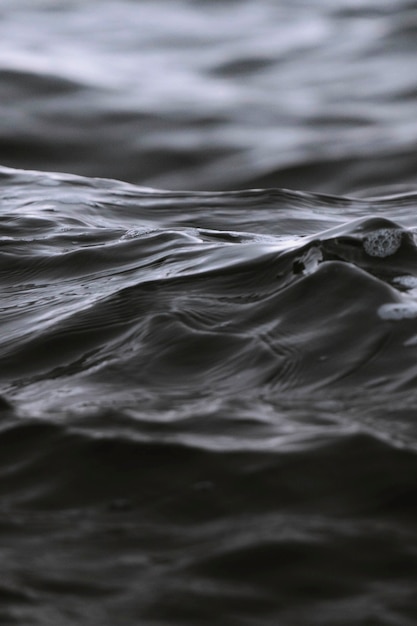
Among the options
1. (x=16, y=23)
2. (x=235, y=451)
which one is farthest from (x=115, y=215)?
(x=16, y=23)

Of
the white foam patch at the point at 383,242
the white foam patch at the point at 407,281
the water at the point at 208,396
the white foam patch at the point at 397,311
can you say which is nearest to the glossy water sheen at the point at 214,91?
the water at the point at 208,396

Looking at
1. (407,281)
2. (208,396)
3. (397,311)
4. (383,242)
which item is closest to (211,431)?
(208,396)

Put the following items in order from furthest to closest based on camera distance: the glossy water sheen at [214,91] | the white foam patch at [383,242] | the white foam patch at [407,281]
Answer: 1. the glossy water sheen at [214,91]
2. the white foam patch at [383,242]
3. the white foam patch at [407,281]

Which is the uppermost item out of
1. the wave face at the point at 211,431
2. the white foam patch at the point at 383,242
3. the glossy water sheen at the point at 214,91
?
the glossy water sheen at the point at 214,91

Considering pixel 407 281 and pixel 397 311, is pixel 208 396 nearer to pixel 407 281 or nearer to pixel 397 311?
pixel 397 311

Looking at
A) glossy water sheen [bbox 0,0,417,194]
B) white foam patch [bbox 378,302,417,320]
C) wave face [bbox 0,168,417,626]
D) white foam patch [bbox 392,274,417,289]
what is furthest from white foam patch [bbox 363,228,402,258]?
glossy water sheen [bbox 0,0,417,194]

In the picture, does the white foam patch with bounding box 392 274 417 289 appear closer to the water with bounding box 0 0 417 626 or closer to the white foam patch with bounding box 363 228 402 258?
the water with bounding box 0 0 417 626

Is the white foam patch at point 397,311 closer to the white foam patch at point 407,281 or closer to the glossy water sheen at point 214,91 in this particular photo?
the white foam patch at point 407,281

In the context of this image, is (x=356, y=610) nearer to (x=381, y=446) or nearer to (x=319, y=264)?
(x=381, y=446)
